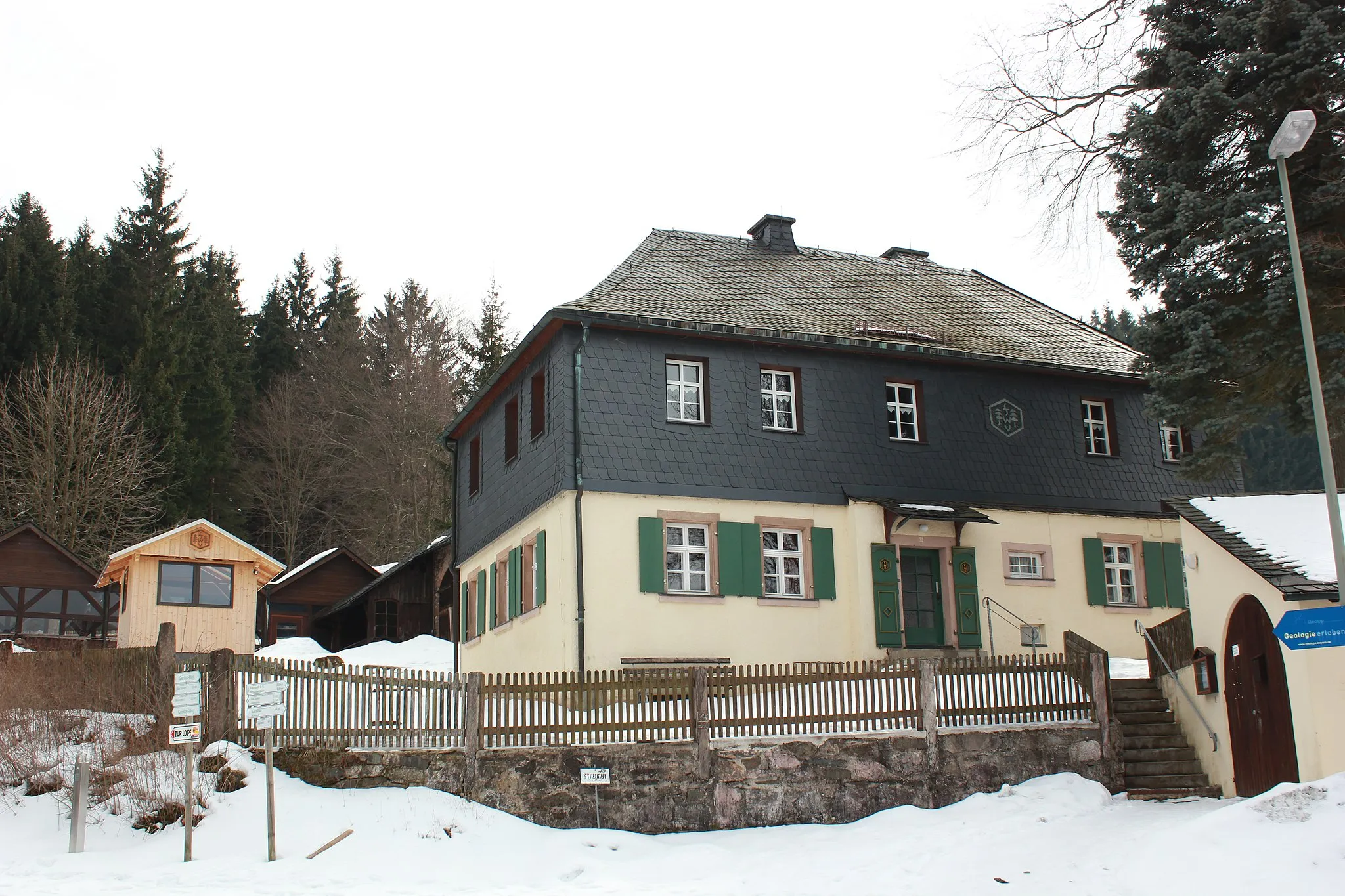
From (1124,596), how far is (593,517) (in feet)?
33.8

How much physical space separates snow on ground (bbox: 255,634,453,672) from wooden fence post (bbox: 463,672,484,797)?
1443cm

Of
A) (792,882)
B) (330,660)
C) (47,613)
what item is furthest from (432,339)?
(792,882)

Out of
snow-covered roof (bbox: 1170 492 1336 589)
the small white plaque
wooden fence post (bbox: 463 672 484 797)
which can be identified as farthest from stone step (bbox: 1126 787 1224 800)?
wooden fence post (bbox: 463 672 484 797)

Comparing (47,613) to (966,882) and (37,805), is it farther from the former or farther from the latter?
(966,882)

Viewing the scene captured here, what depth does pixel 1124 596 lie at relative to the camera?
23703mm

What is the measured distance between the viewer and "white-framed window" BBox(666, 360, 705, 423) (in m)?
21.3

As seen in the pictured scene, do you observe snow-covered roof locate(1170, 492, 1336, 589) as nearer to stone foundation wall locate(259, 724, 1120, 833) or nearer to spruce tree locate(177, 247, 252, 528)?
stone foundation wall locate(259, 724, 1120, 833)

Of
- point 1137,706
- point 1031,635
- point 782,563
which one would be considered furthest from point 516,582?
point 1137,706

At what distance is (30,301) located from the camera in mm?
42688

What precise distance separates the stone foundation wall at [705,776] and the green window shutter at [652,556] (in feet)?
16.5

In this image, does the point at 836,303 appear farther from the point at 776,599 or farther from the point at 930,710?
the point at 930,710

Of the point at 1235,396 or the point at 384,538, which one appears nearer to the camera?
the point at 1235,396

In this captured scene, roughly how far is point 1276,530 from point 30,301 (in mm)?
39791

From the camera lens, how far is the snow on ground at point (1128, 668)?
19891 millimetres
